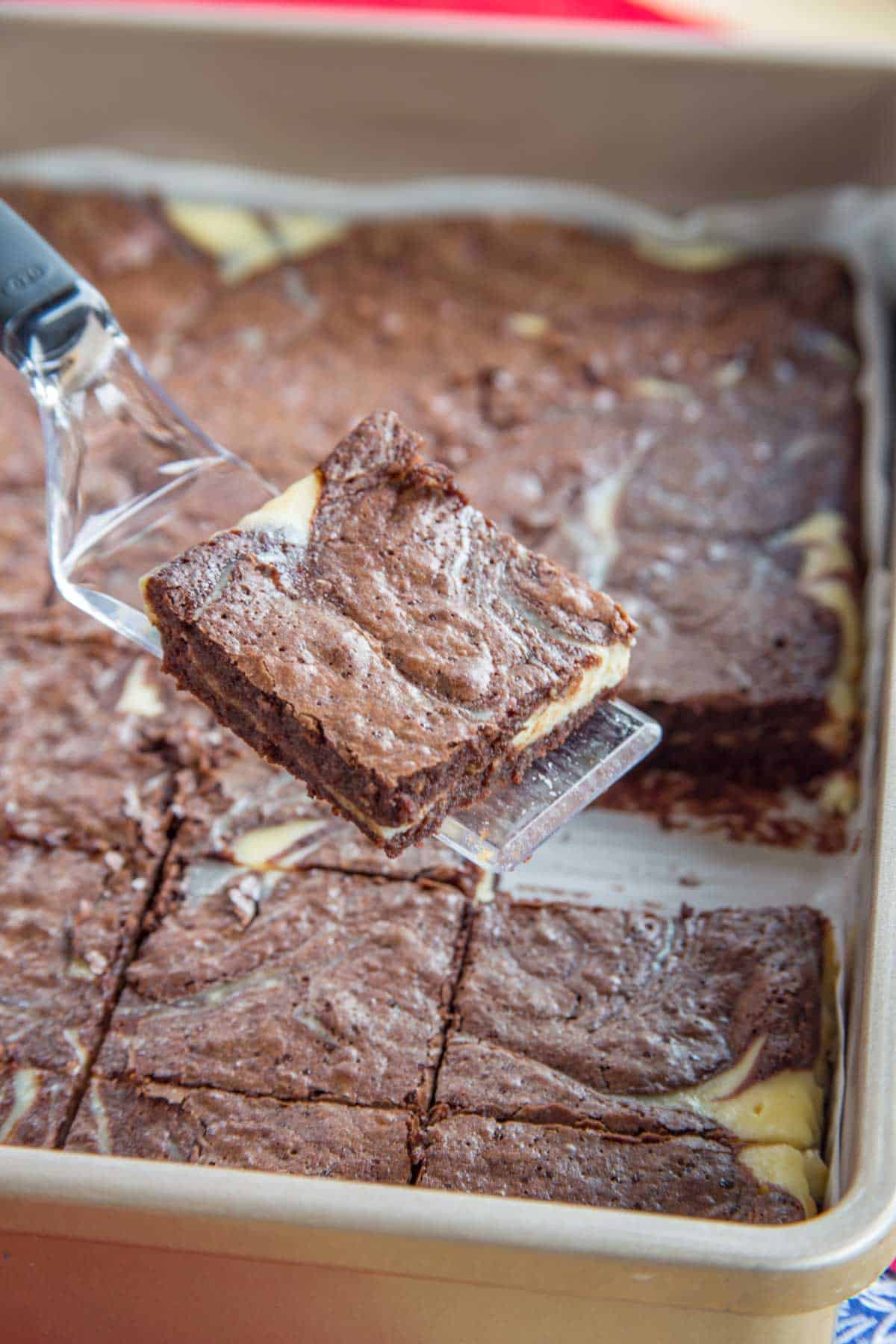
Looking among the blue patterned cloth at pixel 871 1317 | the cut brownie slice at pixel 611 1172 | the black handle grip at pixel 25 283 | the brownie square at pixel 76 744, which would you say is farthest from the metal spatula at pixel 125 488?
the blue patterned cloth at pixel 871 1317

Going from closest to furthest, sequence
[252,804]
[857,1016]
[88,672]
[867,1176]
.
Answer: [867,1176], [857,1016], [252,804], [88,672]

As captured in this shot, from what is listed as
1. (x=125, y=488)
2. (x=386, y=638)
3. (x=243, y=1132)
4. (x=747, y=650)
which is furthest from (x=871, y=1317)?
(x=125, y=488)

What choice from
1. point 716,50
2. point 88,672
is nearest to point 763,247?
point 716,50

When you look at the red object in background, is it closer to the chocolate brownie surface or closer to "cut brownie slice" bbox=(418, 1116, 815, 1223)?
the chocolate brownie surface

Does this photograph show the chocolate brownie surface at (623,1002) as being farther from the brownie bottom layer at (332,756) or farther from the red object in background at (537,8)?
the red object in background at (537,8)

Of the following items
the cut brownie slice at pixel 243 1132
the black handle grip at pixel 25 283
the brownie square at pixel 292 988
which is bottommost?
the cut brownie slice at pixel 243 1132

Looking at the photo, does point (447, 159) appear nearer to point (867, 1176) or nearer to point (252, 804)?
point (252, 804)
